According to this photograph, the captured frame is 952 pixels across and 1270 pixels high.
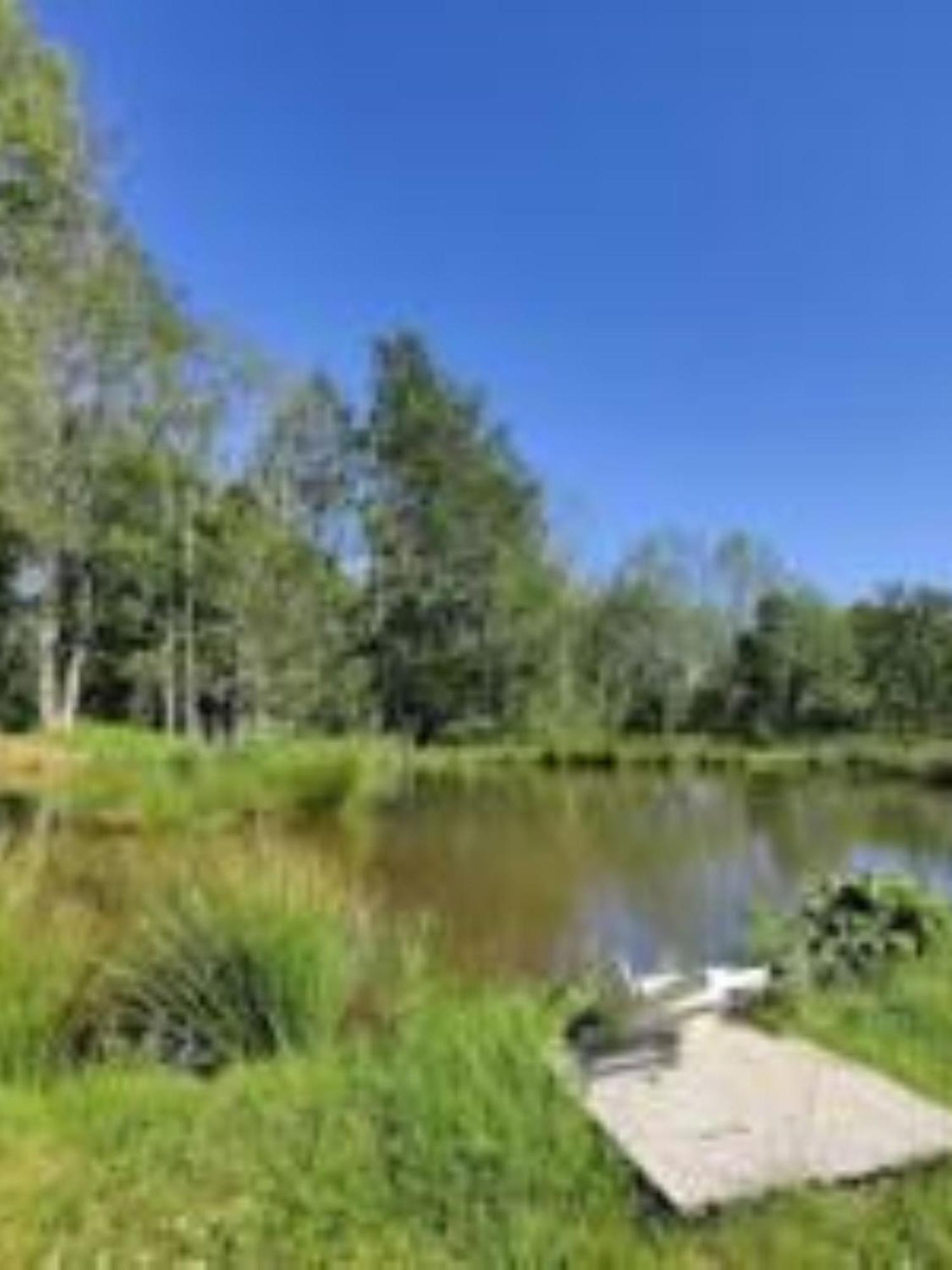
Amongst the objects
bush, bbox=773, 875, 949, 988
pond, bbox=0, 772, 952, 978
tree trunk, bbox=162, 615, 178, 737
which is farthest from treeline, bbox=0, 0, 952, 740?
bush, bbox=773, 875, 949, 988

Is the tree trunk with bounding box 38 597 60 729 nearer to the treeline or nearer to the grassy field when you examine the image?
the treeline

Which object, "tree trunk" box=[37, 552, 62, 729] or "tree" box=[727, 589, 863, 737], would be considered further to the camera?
"tree" box=[727, 589, 863, 737]

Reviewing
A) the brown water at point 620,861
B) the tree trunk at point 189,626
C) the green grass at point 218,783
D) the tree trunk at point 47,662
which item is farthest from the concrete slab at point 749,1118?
the tree trunk at point 189,626

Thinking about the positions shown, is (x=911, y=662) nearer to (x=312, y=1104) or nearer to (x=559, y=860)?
(x=559, y=860)

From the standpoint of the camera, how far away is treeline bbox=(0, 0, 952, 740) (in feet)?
90.5

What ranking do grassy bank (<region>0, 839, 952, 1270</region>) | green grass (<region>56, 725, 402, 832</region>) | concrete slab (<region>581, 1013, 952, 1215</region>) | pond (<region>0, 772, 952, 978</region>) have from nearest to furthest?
grassy bank (<region>0, 839, 952, 1270</region>) → concrete slab (<region>581, 1013, 952, 1215</region>) → pond (<region>0, 772, 952, 978</region>) → green grass (<region>56, 725, 402, 832</region>)

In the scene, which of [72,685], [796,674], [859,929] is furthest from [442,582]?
[859,929]

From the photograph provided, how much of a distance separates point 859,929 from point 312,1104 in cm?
315

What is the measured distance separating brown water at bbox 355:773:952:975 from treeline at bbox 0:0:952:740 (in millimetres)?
8811

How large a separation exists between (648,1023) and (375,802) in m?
17.2

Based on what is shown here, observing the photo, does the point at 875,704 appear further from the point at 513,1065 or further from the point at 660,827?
the point at 513,1065

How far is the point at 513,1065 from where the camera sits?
14.4 ft

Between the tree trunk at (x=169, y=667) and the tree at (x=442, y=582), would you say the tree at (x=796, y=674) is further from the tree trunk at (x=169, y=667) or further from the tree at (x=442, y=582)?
the tree trunk at (x=169, y=667)

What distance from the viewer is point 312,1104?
425 cm
